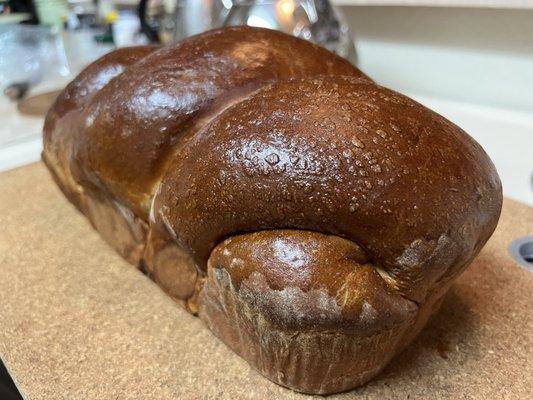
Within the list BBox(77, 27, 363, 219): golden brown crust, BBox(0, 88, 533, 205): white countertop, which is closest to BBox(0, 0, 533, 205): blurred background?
BBox(0, 88, 533, 205): white countertop

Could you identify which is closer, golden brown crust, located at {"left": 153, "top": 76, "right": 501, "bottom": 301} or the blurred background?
golden brown crust, located at {"left": 153, "top": 76, "right": 501, "bottom": 301}

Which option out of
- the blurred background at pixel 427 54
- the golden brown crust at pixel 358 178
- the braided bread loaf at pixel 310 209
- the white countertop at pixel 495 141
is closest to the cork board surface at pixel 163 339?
the braided bread loaf at pixel 310 209

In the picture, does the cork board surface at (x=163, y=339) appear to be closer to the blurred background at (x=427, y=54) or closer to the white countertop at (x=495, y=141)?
the white countertop at (x=495, y=141)

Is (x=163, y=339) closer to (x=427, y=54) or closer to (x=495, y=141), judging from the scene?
(x=495, y=141)

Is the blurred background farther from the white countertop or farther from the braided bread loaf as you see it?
the braided bread loaf

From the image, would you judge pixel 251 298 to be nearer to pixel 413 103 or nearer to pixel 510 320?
pixel 413 103

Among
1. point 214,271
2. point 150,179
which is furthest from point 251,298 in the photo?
point 150,179
